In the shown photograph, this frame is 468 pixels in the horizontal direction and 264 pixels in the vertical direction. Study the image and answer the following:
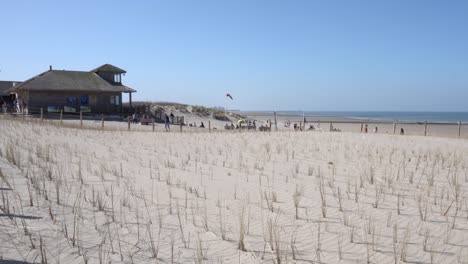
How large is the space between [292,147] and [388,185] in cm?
690

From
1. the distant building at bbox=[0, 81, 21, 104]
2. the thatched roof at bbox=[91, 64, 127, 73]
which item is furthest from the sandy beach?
the distant building at bbox=[0, 81, 21, 104]

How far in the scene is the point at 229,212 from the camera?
6203mm

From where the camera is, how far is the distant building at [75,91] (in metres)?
36.5

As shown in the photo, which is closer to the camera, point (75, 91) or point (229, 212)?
point (229, 212)

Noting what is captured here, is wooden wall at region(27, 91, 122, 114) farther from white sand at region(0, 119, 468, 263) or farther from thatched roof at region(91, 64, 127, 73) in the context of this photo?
white sand at region(0, 119, 468, 263)

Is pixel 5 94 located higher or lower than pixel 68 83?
lower

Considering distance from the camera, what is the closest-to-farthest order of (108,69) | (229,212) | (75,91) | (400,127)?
(229,212) → (75,91) → (108,69) → (400,127)

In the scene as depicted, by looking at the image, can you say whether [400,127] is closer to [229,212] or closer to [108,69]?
[108,69]

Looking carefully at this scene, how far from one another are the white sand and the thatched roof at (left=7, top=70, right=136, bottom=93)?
28960 millimetres

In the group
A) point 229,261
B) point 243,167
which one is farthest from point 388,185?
point 229,261

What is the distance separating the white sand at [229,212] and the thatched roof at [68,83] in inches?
1140

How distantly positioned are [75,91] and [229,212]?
117ft

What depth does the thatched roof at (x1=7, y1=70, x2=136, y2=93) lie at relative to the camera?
36.4 meters

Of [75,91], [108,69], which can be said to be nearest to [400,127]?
[108,69]
